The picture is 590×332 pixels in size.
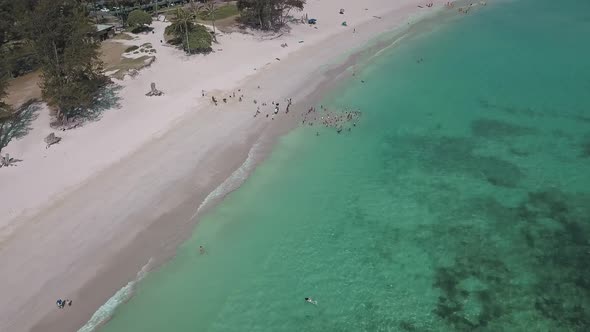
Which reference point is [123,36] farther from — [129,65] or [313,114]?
[313,114]

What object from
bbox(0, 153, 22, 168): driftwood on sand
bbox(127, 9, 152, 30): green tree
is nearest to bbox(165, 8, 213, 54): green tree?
bbox(127, 9, 152, 30): green tree

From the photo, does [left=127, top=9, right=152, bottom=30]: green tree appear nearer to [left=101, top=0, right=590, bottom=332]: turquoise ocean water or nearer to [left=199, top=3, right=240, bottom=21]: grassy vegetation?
[left=199, top=3, right=240, bottom=21]: grassy vegetation

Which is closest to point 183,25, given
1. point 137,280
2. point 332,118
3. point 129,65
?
point 129,65

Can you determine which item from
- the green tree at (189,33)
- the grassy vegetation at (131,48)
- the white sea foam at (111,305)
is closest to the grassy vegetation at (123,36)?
the grassy vegetation at (131,48)

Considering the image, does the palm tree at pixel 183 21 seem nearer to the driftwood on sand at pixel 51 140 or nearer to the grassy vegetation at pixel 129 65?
the grassy vegetation at pixel 129 65

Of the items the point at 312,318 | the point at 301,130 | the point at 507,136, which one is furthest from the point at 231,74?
the point at 312,318

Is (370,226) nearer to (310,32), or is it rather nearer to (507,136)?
(507,136)
